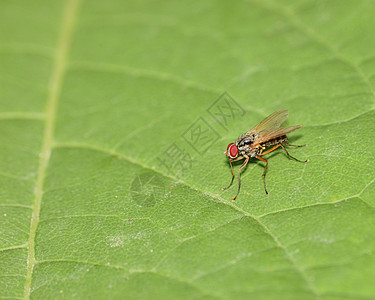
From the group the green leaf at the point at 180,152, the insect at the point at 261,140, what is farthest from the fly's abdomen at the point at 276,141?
the green leaf at the point at 180,152

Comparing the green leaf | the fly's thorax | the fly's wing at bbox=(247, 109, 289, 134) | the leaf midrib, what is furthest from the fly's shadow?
the fly's wing at bbox=(247, 109, 289, 134)

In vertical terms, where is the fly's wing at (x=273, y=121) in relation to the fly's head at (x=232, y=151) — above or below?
above

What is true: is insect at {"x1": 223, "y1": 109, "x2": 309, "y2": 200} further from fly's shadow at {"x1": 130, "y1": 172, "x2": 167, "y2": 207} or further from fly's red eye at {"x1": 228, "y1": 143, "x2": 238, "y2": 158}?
fly's shadow at {"x1": 130, "y1": 172, "x2": 167, "y2": 207}

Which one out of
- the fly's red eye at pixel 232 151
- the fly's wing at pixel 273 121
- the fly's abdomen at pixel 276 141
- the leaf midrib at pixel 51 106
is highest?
the leaf midrib at pixel 51 106

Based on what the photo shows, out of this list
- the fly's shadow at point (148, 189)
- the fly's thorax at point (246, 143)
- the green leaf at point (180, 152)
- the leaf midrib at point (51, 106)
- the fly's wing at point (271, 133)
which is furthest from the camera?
the fly's thorax at point (246, 143)

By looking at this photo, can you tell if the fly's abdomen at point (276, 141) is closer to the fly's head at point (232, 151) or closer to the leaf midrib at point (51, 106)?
the fly's head at point (232, 151)

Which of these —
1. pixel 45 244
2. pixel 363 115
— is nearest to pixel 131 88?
pixel 45 244
